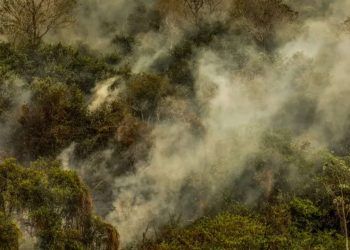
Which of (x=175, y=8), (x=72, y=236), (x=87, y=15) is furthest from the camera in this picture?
(x=87, y=15)

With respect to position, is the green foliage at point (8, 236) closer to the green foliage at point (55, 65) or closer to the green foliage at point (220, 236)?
the green foliage at point (220, 236)

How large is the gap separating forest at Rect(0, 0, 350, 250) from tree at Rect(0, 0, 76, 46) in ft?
0.33

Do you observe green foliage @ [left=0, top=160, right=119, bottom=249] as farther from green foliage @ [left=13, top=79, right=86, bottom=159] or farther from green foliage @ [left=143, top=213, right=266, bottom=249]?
green foliage @ [left=13, top=79, right=86, bottom=159]

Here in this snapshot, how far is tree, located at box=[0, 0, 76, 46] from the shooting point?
1321 inches

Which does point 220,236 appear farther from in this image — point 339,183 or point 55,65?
point 55,65

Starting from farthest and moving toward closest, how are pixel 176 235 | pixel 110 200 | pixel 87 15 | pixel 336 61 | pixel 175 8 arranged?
1. pixel 87 15
2. pixel 175 8
3. pixel 336 61
4. pixel 110 200
5. pixel 176 235

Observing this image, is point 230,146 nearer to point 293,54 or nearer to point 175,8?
point 293,54

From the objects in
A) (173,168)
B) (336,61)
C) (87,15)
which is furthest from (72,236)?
(87,15)

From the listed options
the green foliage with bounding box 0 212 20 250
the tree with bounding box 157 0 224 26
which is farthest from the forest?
the tree with bounding box 157 0 224 26

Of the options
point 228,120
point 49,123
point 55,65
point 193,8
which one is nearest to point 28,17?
point 55,65

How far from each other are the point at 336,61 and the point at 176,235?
45.7 feet

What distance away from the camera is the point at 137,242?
22172 mm

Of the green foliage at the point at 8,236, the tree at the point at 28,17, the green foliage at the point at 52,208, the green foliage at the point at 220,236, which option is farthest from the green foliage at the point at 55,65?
the green foliage at the point at 8,236

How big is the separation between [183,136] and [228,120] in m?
2.39
